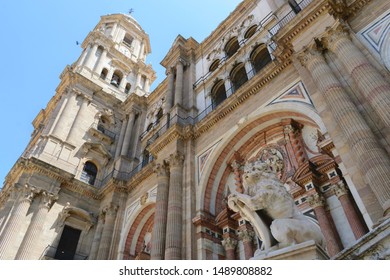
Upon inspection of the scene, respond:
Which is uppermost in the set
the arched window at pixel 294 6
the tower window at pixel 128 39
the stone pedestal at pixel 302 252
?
the tower window at pixel 128 39

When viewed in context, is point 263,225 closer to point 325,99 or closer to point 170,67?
point 325,99

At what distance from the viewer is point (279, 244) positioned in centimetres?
534

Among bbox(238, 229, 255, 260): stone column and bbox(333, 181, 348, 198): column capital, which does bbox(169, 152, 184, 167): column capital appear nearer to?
bbox(238, 229, 255, 260): stone column

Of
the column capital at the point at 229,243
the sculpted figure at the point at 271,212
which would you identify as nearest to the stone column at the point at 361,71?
the sculpted figure at the point at 271,212

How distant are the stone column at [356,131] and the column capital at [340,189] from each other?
1.87 m

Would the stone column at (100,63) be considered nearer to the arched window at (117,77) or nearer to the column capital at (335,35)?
the arched window at (117,77)

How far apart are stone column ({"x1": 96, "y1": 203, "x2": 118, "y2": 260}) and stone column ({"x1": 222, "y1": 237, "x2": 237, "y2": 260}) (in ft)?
23.1

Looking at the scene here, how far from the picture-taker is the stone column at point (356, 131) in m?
6.84

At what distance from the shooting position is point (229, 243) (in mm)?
11984

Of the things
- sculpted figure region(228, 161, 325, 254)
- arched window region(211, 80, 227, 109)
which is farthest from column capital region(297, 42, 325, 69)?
arched window region(211, 80, 227, 109)

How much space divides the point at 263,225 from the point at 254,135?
26.5 feet

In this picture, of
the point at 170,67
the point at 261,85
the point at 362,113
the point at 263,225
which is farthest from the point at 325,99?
the point at 170,67

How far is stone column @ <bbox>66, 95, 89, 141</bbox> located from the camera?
2145 centimetres

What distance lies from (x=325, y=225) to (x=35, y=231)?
1360cm
